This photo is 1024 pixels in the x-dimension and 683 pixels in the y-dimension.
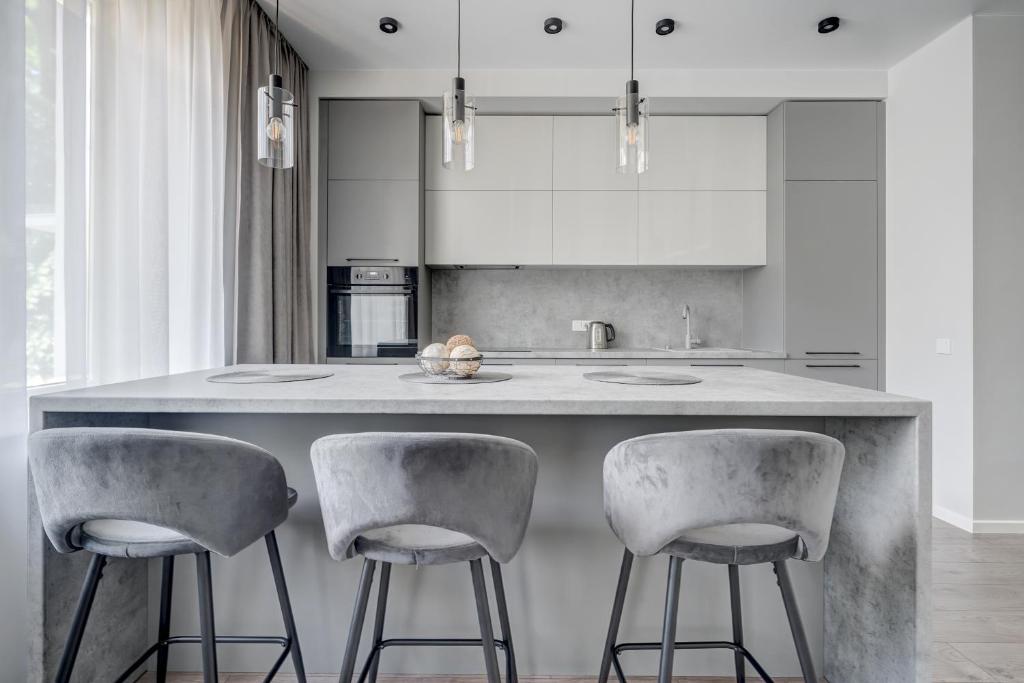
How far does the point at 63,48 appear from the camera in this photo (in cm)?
162

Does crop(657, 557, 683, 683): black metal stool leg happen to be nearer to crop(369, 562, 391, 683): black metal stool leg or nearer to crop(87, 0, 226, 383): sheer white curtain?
crop(369, 562, 391, 683): black metal stool leg

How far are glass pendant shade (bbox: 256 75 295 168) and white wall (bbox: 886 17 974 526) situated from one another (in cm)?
335

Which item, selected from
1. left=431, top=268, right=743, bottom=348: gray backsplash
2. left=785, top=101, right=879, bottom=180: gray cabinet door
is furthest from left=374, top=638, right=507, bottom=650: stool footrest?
left=785, top=101, right=879, bottom=180: gray cabinet door

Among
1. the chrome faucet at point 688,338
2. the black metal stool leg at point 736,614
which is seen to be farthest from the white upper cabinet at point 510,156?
the black metal stool leg at point 736,614

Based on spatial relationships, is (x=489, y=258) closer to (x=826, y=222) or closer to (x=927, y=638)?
(x=826, y=222)

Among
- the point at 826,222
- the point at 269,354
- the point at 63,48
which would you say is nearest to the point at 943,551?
the point at 826,222

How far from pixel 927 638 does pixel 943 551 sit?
5.86ft

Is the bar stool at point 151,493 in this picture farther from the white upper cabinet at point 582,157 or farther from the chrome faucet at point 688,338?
the chrome faucet at point 688,338

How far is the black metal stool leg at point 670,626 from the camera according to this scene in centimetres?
108

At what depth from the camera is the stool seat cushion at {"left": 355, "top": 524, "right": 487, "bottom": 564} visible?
1.07 meters

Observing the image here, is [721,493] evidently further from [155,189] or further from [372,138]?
[372,138]

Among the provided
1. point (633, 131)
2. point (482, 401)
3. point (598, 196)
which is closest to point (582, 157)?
point (598, 196)

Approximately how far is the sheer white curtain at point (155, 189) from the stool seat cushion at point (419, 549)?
1.28 m

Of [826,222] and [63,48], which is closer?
[63,48]
